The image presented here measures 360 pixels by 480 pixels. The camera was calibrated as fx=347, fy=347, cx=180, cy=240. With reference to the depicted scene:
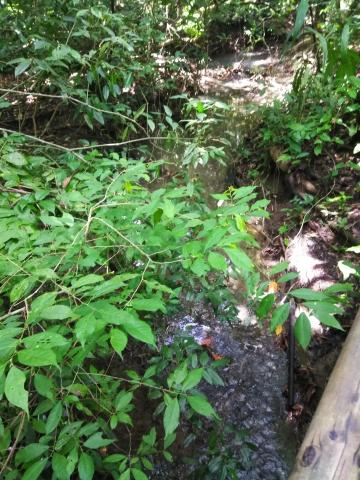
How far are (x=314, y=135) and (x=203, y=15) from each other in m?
3.28

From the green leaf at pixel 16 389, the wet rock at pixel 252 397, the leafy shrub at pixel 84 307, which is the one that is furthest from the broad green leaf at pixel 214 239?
the wet rock at pixel 252 397

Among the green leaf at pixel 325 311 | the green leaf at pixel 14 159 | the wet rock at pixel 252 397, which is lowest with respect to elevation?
the wet rock at pixel 252 397

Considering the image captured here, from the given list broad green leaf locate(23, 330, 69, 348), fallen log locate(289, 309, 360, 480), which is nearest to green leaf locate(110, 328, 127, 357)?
broad green leaf locate(23, 330, 69, 348)

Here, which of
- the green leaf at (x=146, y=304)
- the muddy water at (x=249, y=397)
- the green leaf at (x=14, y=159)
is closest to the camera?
the green leaf at (x=146, y=304)

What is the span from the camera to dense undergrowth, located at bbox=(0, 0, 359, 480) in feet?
3.53

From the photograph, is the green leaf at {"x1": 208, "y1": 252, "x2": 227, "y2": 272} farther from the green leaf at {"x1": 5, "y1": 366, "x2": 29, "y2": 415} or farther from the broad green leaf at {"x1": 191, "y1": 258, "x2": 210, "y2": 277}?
the green leaf at {"x1": 5, "y1": 366, "x2": 29, "y2": 415}

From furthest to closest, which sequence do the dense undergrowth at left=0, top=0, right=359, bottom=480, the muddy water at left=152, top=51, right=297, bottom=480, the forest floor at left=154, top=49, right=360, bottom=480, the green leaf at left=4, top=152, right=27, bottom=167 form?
the forest floor at left=154, top=49, right=360, bottom=480, the muddy water at left=152, top=51, right=297, bottom=480, the green leaf at left=4, top=152, right=27, bottom=167, the dense undergrowth at left=0, top=0, right=359, bottom=480

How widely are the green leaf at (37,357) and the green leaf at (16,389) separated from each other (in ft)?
0.09

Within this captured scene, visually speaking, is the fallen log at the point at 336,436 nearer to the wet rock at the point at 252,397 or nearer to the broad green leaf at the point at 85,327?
the broad green leaf at the point at 85,327

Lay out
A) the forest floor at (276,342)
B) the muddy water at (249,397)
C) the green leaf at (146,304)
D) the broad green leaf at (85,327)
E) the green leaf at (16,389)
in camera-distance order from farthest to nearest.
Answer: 1. the forest floor at (276,342)
2. the muddy water at (249,397)
3. the green leaf at (146,304)
4. the broad green leaf at (85,327)
5. the green leaf at (16,389)

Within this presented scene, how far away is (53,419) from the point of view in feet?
4.04

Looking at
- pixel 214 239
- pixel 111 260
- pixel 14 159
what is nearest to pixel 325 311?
pixel 214 239

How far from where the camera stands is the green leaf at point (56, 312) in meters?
0.84

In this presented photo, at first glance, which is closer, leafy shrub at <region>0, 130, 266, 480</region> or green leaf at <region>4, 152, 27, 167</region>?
leafy shrub at <region>0, 130, 266, 480</region>
